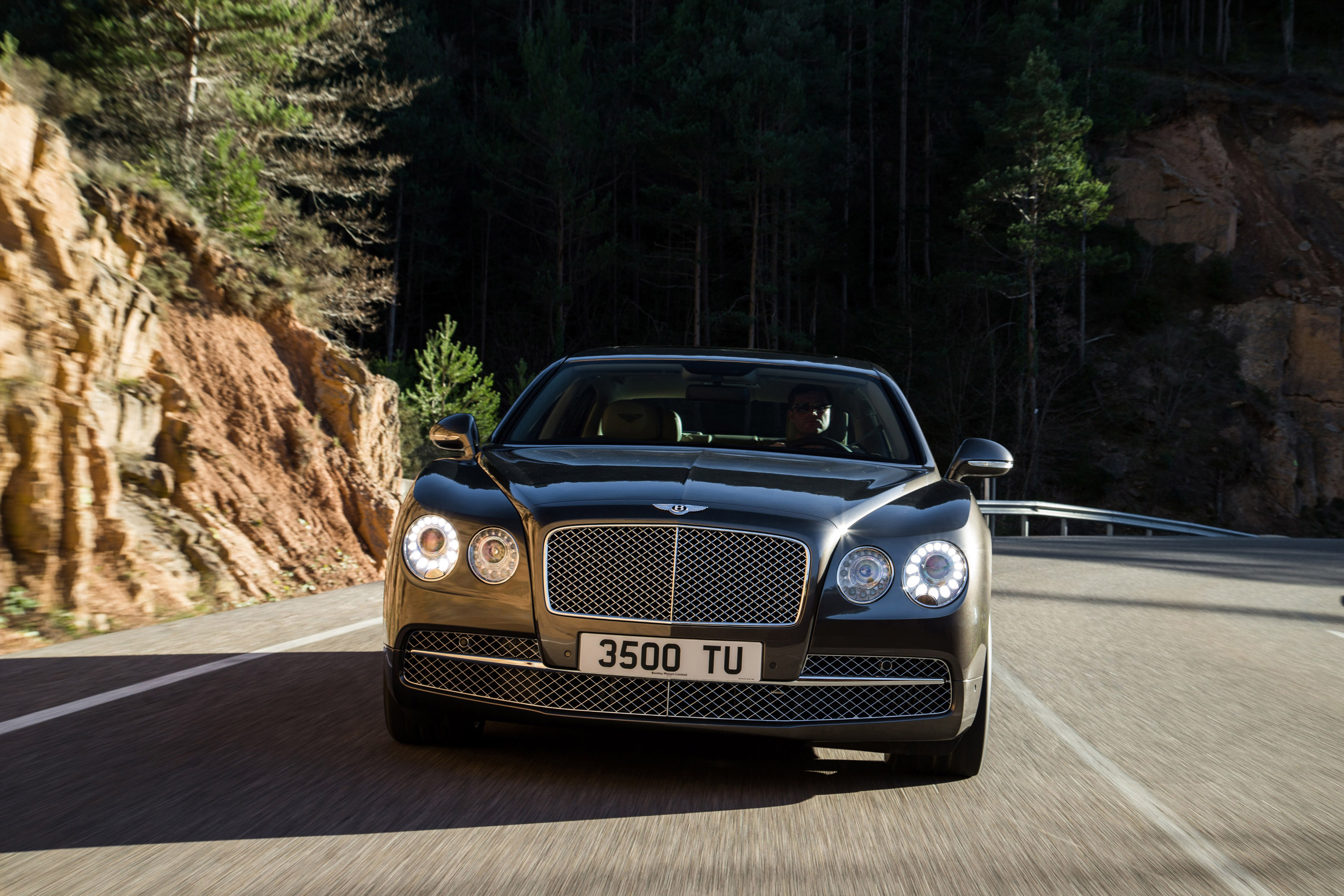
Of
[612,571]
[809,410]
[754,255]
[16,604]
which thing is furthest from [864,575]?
[754,255]

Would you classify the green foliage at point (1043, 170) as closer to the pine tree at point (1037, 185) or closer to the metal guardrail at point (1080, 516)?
the pine tree at point (1037, 185)

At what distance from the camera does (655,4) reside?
62.9 m

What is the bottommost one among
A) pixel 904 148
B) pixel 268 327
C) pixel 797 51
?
pixel 268 327

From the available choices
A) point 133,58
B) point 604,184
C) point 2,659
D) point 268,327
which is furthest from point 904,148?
point 2,659

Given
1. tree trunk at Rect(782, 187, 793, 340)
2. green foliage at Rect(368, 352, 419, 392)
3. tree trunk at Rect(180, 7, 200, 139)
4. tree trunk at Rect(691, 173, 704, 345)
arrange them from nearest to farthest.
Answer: tree trunk at Rect(180, 7, 200, 139)
green foliage at Rect(368, 352, 419, 392)
tree trunk at Rect(691, 173, 704, 345)
tree trunk at Rect(782, 187, 793, 340)

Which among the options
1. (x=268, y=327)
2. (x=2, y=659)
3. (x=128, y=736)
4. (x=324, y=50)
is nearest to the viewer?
(x=128, y=736)

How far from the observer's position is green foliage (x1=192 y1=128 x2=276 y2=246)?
21766 millimetres

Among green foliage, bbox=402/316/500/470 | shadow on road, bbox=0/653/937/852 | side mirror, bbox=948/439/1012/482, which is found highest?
green foliage, bbox=402/316/500/470

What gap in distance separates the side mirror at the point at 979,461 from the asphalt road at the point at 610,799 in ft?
3.76

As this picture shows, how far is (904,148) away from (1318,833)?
2310 inches

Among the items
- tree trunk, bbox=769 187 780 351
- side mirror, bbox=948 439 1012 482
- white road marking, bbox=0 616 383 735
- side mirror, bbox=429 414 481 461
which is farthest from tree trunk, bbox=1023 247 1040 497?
side mirror, bbox=429 414 481 461

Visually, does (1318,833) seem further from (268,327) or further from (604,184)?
(604,184)

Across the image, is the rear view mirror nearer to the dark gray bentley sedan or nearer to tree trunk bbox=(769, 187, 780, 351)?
the dark gray bentley sedan

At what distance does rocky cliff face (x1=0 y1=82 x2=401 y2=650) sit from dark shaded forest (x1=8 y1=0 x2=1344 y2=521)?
14.2 metres
